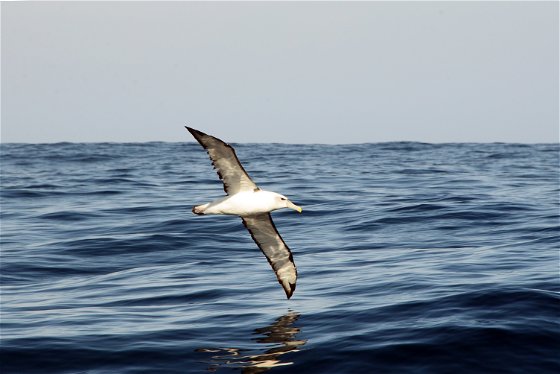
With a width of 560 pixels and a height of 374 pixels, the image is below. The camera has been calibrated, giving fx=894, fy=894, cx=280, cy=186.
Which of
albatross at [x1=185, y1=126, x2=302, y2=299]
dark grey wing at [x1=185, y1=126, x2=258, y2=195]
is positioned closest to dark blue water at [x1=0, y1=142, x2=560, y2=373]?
albatross at [x1=185, y1=126, x2=302, y2=299]

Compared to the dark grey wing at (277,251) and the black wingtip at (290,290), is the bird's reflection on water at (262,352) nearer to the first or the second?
the black wingtip at (290,290)

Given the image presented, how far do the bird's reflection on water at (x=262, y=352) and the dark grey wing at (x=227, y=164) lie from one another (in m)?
2.42

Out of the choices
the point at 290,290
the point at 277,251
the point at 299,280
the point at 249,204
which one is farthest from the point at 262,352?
the point at 299,280

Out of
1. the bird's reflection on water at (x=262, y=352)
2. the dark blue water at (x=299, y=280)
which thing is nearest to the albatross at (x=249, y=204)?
the dark blue water at (x=299, y=280)

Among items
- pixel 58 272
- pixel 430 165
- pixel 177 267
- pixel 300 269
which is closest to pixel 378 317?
pixel 300 269

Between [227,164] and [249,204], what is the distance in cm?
96

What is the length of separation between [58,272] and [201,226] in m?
6.05

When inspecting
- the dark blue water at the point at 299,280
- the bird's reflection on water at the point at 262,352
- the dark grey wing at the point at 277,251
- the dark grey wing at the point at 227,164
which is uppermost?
the dark grey wing at the point at 227,164

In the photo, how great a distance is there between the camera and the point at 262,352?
45.3 ft

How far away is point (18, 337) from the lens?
49.1 feet

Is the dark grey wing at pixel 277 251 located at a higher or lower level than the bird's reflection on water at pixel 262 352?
higher

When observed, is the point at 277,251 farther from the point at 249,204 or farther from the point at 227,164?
the point at 227,164

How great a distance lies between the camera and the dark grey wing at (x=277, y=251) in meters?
16.4

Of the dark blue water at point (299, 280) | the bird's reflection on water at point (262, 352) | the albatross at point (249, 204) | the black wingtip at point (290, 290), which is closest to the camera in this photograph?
the bird's reflection on water at point (262, 352)
